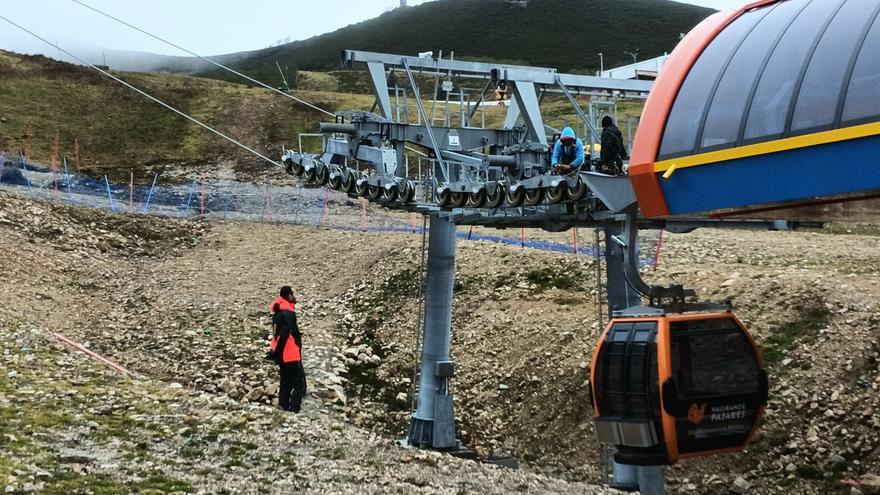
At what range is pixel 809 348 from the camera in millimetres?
21828

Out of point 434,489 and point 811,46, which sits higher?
point 811,46

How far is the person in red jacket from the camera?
58.9 ft

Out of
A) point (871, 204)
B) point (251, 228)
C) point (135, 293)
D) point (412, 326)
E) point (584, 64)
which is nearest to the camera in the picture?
point (871, 204)

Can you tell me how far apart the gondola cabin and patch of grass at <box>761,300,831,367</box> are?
8766mm

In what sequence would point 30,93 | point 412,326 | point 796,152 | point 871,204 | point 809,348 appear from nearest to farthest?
point 796,152 → point 871,204 → point 809,348 → point 412,326 → point 30,93

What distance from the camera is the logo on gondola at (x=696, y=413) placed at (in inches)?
511

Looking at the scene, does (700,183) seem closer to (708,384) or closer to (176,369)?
(708,384)

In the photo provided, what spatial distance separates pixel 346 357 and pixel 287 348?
36.9ft

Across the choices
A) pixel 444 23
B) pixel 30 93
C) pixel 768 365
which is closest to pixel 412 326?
pixel 768 365

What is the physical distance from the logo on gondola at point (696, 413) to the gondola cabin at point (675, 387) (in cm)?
1

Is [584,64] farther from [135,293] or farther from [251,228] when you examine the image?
[135,293]

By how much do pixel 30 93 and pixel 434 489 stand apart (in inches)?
2564

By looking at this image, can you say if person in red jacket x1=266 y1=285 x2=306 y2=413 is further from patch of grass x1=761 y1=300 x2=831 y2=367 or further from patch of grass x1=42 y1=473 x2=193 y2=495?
patch of grass x1=761 y1=300 x2=831 y2=367

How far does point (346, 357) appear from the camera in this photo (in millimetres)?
29234
